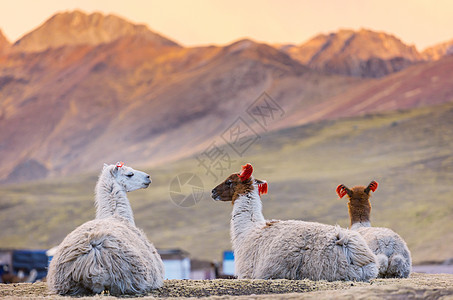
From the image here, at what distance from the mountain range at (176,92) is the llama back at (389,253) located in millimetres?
122878

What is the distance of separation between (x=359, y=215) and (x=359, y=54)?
173m

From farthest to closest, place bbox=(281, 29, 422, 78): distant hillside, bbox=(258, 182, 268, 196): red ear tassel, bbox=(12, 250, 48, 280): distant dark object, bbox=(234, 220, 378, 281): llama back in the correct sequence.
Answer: bbox=(281, 29, 422, 78): distant hillside → bbox=(12, 250, 48, 280): distant dark object → bbox=(258, 182, 268, 196): red ear tassel → bbox=(234, 220, 378, 281): llama back

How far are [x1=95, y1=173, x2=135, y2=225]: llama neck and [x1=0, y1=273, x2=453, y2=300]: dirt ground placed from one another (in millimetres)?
1238

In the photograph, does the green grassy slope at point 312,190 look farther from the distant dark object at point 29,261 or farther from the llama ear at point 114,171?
the llama ear at point 114,171

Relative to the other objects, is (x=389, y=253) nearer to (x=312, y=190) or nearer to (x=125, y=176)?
(x=125, y=176)

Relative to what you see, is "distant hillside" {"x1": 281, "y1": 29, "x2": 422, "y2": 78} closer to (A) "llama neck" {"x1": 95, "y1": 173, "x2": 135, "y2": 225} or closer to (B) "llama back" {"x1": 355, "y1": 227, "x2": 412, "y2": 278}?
(B) "llama back" {"x1": 355, "y1": 227, "x2": 412, "y2": 278}

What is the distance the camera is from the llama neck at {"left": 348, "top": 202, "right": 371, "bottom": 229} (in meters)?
12.5

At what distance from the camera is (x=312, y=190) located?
7369cm

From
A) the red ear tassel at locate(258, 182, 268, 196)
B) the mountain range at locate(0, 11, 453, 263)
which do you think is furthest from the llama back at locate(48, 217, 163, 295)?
the mountain range at locate(0, 11, 453, 263)

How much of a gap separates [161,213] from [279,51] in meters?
116

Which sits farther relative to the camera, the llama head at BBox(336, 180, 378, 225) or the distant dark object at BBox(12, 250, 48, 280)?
the distant dark object at BBox(12, 250, 48, 280)

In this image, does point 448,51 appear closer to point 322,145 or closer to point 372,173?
point 322,145

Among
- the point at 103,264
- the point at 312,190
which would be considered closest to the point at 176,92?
the point at 312,190

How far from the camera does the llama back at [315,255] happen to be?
945 centimetres
